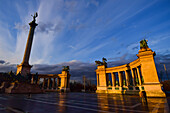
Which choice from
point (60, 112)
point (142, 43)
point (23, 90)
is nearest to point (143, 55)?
point (142, 43)

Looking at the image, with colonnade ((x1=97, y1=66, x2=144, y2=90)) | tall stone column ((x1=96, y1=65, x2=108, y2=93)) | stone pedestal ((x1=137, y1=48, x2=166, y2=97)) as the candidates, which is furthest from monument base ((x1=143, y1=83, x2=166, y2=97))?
tall stone column ((x1=96, y1=65, x2=108, y2=93))

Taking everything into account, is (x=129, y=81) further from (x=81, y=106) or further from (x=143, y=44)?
(x=81, y=106)

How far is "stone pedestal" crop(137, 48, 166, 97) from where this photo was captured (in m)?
21.8

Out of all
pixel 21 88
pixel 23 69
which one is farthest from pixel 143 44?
pixel 23 69

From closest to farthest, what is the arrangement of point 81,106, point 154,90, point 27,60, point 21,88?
point 81,106 < point 154,90 < point 21,88 < point 27,60

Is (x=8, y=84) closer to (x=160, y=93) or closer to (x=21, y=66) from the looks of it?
(x=21, y=66)

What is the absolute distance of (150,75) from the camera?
23.9 meters

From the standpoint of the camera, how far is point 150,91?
72.7ft

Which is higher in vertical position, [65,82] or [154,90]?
[154,90]

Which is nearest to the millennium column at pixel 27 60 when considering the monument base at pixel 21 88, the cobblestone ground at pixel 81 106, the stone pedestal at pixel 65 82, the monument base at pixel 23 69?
the monument base at pixel 23 69

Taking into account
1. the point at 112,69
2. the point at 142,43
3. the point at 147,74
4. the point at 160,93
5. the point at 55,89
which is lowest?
the point at 55,89

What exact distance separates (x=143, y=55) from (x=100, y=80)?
27983mm

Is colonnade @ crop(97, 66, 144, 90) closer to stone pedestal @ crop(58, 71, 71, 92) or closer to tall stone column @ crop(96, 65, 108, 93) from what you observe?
tall stone column @ crop(96, 65, 108, 93)

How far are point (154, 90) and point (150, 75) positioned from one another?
361 centimetres
